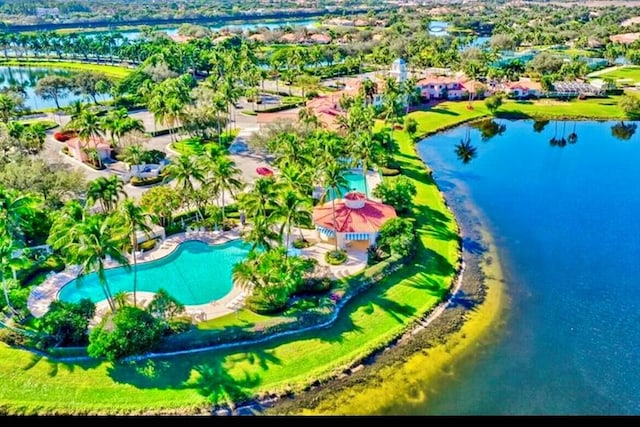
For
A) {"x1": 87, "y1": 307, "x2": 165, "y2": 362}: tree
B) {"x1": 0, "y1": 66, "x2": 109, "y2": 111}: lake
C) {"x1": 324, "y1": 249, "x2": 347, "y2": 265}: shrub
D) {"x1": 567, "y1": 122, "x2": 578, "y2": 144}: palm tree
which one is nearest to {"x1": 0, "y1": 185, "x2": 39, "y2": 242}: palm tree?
{"x1": 87, "y1": 307, "x2": 165, "y2": 362}: tree

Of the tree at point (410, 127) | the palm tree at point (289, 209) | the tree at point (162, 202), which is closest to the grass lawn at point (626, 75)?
the tree at point (410, 127)

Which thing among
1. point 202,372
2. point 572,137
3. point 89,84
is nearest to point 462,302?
point 202,372

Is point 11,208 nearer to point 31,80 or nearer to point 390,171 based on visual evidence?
point 390,171

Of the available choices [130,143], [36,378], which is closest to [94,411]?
[36,378]

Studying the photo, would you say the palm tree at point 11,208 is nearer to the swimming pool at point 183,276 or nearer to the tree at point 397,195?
the swimming pool at point 183,276
